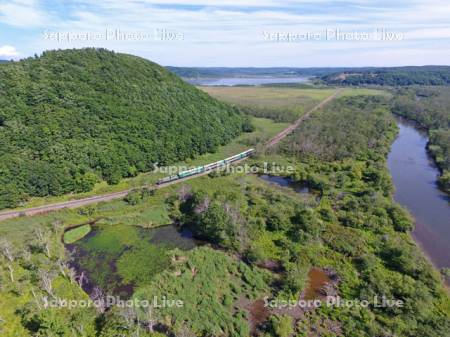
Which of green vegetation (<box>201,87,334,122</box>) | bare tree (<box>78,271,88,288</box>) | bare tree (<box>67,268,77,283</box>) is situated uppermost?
green vegetation (<box>201,87,334,122</box>)

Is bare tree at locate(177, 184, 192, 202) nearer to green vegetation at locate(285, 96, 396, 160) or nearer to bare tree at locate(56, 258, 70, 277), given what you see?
bare tree at locate(56, 258, 70, 277)

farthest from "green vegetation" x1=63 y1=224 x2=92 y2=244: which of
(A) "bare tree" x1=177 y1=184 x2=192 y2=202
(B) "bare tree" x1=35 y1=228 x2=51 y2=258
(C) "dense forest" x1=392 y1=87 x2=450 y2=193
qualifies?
(C) "dense forest" x1=392 y1=87 x2=450 y2=193

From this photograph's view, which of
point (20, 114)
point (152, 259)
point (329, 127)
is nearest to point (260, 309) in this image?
point (152, 259)

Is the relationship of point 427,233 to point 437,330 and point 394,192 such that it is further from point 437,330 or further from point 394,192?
point 437,330

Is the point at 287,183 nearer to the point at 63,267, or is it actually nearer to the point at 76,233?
the point at 76,233

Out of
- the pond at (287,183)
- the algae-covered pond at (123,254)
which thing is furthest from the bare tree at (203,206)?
the pond at (287,183)

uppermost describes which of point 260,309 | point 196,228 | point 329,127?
point 329,127

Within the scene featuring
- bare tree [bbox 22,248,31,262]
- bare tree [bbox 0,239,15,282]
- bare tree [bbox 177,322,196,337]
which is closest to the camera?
bare tree [bbox 177,322,196,337]
